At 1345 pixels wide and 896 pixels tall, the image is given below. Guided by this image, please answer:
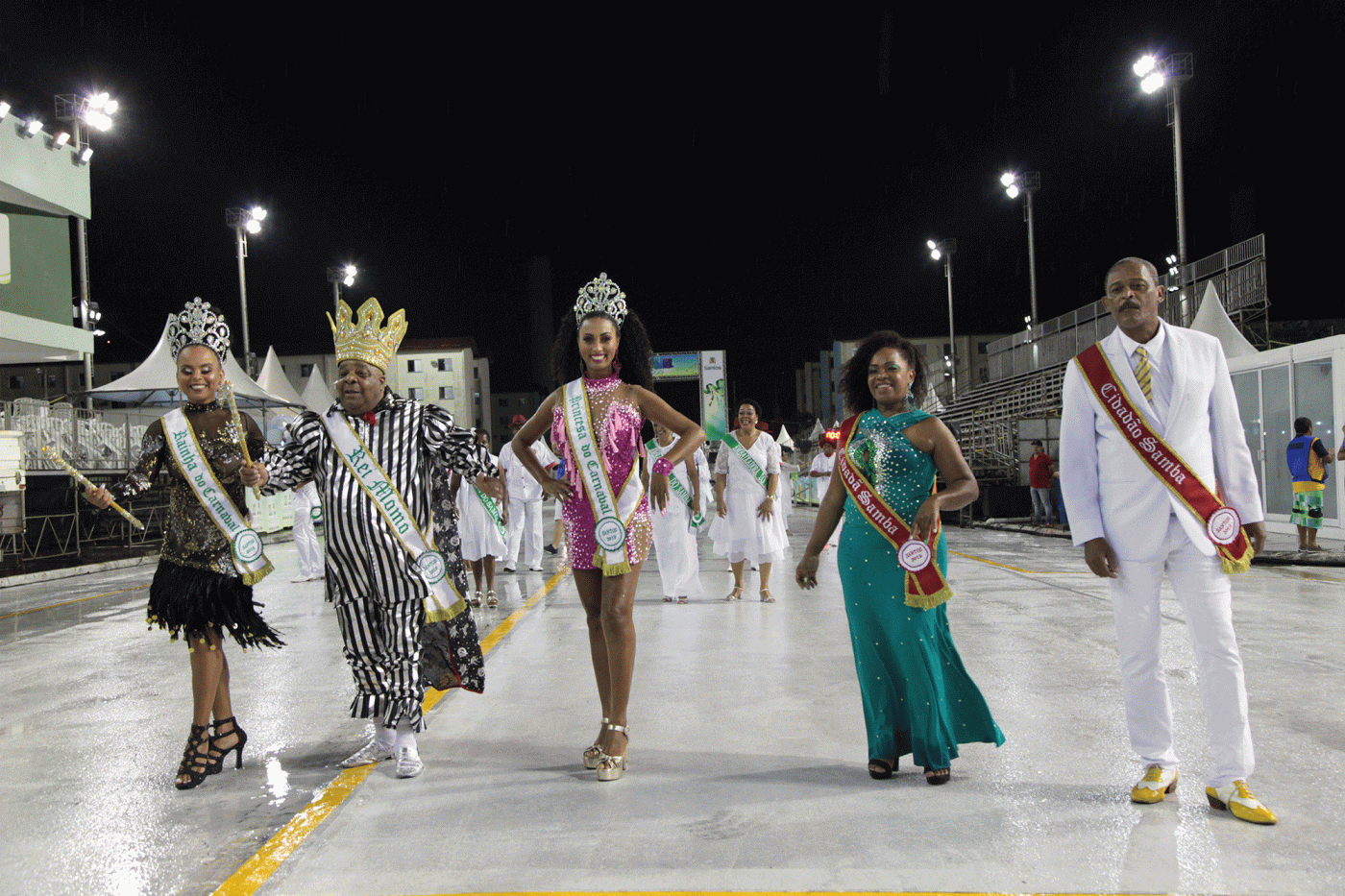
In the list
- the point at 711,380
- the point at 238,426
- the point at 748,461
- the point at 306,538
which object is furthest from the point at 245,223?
the point at 711,380

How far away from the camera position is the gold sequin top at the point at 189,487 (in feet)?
14.4

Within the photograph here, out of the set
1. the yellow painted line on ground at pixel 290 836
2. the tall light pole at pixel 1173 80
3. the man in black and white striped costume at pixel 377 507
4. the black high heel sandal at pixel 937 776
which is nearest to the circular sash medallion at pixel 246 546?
the man in black and white striped costume at pixel 377 507

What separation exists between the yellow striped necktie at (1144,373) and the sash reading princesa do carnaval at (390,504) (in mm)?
2843

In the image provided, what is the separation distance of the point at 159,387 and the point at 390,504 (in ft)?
77.1

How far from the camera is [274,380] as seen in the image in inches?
1187

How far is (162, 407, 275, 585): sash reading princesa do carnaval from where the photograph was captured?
4.36m

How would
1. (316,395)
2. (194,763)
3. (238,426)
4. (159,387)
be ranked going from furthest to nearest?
(316,395), (159,387), (238,426), (194,763)

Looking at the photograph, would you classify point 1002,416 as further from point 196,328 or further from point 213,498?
point 213,498

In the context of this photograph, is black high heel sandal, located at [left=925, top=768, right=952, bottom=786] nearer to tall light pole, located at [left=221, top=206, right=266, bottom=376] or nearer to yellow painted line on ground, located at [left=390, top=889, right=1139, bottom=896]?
yellow painted line on ground, located at [left=390, top=889, right=1139, bottom=896]

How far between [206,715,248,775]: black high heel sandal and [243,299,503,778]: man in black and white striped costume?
468 millimetres

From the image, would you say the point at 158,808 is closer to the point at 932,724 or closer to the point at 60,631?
the point at 932,724

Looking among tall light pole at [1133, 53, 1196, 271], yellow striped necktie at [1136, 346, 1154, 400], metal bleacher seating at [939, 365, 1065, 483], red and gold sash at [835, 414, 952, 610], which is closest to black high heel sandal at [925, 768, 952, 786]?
red and gold sash at [835, 414, 952, 610]

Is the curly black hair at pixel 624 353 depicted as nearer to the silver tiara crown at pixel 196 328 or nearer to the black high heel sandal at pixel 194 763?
the silver tiara crown at pixel 196 328

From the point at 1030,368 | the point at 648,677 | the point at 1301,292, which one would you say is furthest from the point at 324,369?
the point at 648,677
